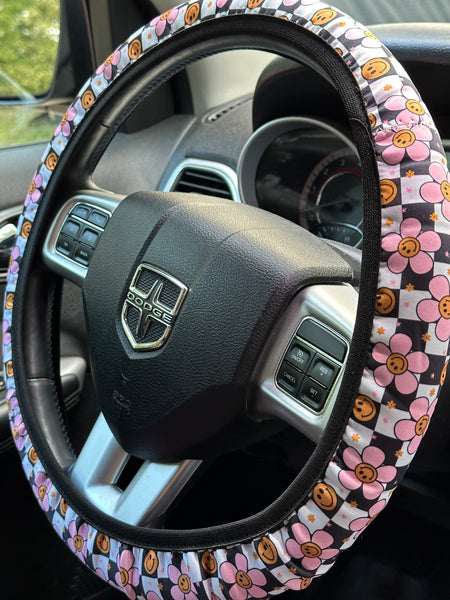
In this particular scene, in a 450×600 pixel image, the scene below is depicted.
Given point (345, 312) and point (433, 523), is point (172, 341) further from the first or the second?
point (433, 523)

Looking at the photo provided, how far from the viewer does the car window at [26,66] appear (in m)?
1.47

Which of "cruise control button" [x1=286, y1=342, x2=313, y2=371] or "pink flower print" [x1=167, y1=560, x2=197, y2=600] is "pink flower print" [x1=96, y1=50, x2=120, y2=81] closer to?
"cruise control button" [x1=286, y1=342, x2=313, y2=371]

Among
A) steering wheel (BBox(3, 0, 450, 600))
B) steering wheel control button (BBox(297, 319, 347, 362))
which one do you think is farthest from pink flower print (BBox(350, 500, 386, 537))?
steering wheel control button (BBox(297, 319, 347, 362))

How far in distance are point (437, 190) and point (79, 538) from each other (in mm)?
474

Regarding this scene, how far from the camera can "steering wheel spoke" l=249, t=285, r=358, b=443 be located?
22.0 inches

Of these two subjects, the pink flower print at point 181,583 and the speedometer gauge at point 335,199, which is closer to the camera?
the pink flower print at point 181,583

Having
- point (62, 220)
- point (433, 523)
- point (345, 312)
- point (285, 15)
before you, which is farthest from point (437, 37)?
point (433, 523)

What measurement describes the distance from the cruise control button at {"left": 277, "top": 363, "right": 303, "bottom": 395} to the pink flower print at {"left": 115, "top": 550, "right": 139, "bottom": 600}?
214 mm

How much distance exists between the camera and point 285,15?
584 millimetres

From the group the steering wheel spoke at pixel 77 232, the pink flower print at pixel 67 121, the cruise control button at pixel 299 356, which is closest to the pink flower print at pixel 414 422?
the cruise control button at pixel 299 356

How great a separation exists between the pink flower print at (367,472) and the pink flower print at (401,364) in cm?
5

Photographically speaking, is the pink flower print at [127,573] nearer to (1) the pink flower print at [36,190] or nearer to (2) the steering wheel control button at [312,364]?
(2) the steering wheel control button at [312,364]

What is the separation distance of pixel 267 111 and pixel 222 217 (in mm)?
464

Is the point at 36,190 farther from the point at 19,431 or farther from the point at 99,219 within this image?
the point at 19,431
